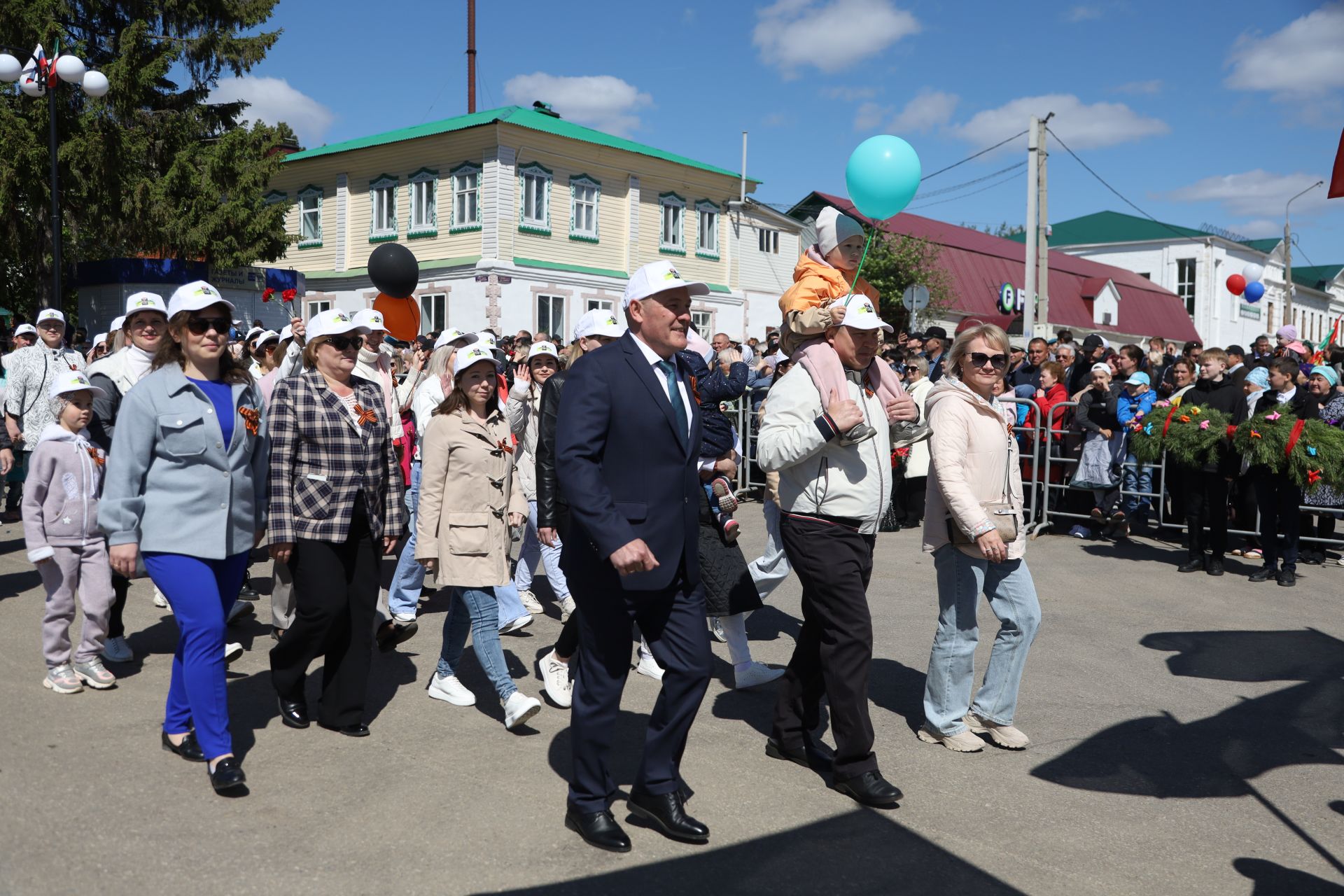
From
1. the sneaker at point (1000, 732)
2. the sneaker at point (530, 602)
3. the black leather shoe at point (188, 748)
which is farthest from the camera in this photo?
the sneaker at point (530, 602)

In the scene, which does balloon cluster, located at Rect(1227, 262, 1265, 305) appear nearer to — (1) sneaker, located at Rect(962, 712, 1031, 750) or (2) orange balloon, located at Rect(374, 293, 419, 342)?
(2) orange balloon, located at Rect(374, 293, 419, 342)

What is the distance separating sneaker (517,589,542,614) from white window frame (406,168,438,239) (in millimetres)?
25709

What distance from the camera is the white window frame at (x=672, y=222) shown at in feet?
114

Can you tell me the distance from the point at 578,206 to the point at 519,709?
2886 centimetres

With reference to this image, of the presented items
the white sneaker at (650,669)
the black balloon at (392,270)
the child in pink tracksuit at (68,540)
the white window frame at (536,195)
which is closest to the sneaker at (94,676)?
the child in pink tracksuit at (68,540)

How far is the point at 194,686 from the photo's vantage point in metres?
4.45

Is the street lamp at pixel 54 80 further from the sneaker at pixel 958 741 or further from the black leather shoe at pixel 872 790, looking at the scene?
the black leather shoe at pixel 872 790

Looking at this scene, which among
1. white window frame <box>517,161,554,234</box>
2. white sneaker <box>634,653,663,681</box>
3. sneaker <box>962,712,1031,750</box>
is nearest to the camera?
sneaker <box>962,712,1031,750</box>

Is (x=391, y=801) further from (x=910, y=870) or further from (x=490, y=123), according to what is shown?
(x=490, y=123)

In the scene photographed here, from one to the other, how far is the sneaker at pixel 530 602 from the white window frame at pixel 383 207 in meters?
27.1

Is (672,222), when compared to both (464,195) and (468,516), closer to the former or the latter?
(464,195)

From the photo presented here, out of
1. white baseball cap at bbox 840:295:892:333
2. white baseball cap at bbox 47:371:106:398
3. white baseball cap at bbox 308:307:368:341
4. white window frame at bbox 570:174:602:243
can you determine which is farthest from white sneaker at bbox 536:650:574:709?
white window frame at bbox 570:174:602:243

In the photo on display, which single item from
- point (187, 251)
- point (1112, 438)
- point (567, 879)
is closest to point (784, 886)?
point (567, 879)

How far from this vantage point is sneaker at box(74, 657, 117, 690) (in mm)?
5855
